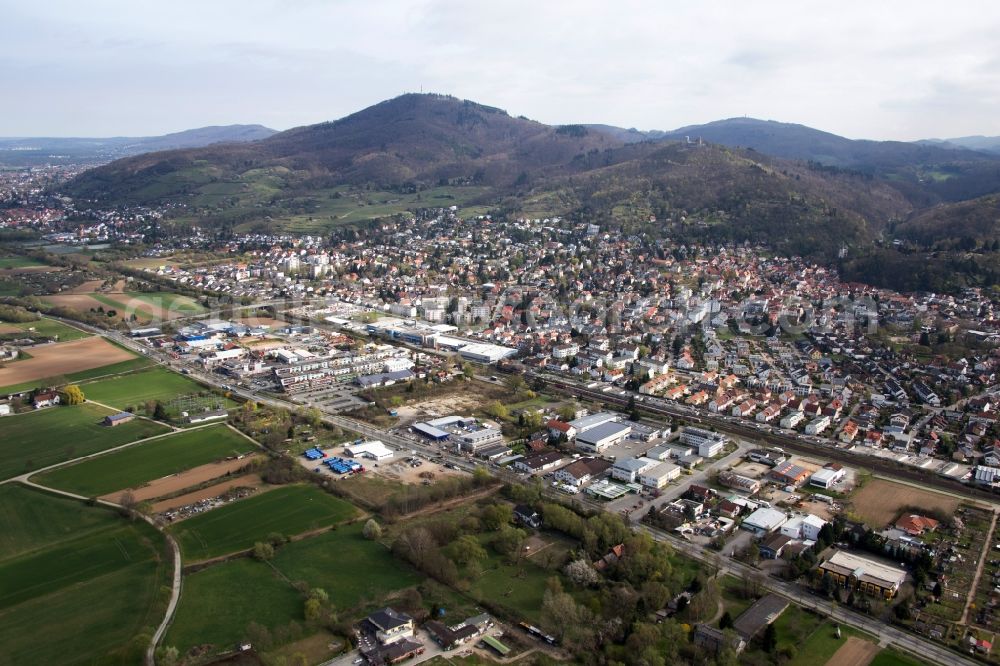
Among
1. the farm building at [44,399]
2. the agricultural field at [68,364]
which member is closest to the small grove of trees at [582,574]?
the farm building at [44,399]

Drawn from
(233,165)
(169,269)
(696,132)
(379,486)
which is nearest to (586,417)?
(379,486)

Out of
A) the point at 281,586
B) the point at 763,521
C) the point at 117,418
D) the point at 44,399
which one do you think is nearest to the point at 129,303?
the point at 44,399

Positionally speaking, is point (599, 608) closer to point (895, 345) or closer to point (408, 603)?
point (408, 603)

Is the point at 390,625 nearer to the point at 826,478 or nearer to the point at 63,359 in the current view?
the point at 826,478

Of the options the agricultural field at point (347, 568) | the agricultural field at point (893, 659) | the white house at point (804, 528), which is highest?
the white house at point (804, 528)

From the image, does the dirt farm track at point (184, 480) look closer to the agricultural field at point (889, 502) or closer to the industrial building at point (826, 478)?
the industrial building at point (826, 478)

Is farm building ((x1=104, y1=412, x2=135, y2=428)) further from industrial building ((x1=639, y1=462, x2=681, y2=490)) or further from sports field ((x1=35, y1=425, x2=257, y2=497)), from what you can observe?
industrial building ((x1=639, y1=462, x2=681, y2=490))

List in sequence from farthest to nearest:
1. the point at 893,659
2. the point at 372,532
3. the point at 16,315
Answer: the point at 16,315, the point at 372,532, the point at 893,659
